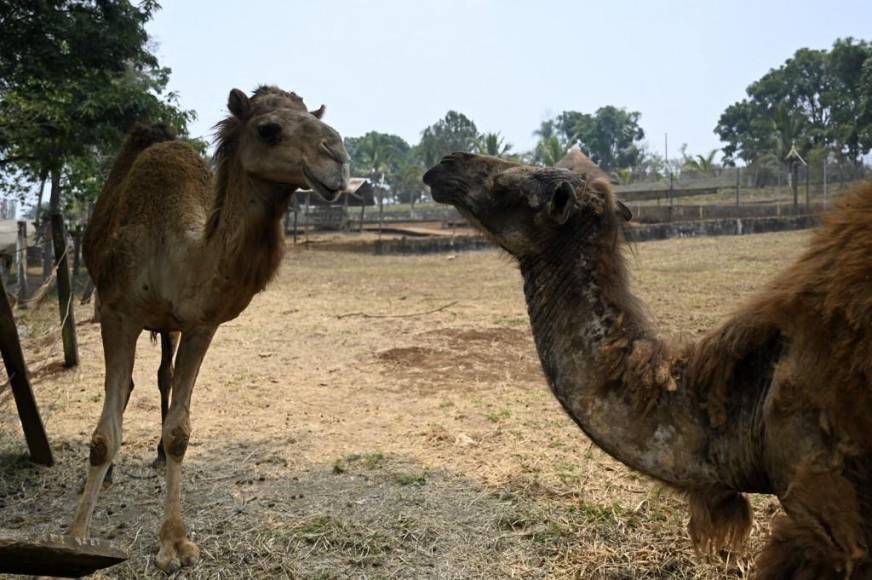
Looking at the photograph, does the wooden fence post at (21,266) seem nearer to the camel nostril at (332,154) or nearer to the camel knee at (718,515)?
the camel nostril at (332,154)

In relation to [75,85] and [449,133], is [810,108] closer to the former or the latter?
[449,133]

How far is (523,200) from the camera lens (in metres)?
2.52

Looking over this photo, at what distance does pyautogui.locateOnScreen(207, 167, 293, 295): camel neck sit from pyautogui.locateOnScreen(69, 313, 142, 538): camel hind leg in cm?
78

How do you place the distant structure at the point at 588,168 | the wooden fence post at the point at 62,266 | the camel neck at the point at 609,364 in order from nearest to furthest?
the camel neck at the point at 609,364 → the distant structure at the point at 588,168 → the wooden fence post at the point at 62,266

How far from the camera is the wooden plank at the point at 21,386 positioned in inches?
164

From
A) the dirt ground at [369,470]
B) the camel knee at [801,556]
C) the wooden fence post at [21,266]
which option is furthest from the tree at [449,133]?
the camel knee at [801,556]

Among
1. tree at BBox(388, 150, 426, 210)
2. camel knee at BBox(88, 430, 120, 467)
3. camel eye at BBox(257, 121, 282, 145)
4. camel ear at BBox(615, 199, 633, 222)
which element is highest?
tree at BBox(388, 150, 426, 210)

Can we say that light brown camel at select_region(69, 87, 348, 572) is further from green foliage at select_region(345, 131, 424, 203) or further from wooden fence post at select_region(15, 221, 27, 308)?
green foliage at select_region(345, 131, 424, 203)

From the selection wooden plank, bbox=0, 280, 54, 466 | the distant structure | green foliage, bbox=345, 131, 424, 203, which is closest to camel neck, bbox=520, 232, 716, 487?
the distant structure

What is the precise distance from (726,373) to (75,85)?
35.9 ft

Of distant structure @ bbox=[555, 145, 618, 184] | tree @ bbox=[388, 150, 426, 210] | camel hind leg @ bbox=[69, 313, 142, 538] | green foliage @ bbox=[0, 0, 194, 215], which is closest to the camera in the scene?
distant structure @ bbox=[555, 145, 618, 184]

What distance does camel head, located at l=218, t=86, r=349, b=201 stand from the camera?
3240mm

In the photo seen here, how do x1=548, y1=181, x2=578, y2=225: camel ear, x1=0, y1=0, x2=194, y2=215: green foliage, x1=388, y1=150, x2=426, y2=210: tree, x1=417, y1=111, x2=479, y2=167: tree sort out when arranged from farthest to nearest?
x1=417, y1=111, x2=479, y2=167: tree
x1=388, y1=150, x2=426, y2=210: tree
x1=0, y1=0, x2=194, y2=215: green foliage
x1=548, y1=181, x2=578, y2=225: camel ear

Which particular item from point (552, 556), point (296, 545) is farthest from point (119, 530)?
point (552, 556)
